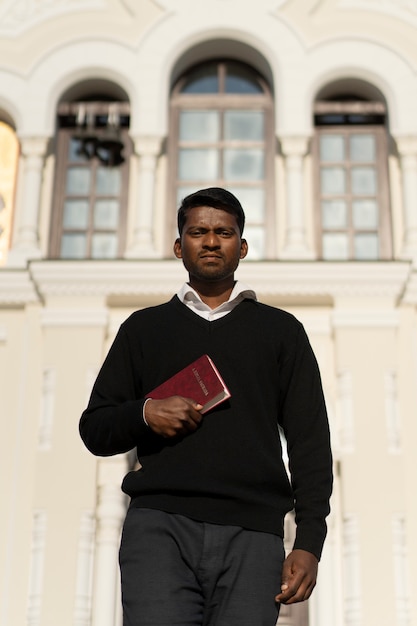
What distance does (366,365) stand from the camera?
7.52 metres

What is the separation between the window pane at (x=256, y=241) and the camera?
8367 mm

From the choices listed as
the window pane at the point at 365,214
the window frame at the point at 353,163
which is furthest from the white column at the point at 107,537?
the window pane at the point at 365,214

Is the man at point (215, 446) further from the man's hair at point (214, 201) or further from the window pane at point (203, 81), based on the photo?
the window pane at point (203, 81)

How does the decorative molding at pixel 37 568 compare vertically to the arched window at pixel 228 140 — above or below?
below

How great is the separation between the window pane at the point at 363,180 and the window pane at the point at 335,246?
0.49 m

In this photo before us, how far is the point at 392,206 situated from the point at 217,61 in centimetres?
236

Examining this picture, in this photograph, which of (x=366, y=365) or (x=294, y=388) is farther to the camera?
(x=366, y=365)

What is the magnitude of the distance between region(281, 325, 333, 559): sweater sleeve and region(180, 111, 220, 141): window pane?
21.7 ft

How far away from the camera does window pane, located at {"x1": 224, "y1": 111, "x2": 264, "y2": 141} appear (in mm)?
8781

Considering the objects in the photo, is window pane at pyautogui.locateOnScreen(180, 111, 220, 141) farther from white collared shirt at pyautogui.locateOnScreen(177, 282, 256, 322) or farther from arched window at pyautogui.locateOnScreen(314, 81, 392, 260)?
white collared shirt at pyautogui.locateOnScreen(177, 282, 256, 322)

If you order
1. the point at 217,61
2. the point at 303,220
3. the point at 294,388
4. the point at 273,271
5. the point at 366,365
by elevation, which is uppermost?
the point at 217,61

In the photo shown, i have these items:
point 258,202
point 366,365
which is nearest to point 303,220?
point 258,202

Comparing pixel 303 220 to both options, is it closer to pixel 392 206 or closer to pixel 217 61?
pixel 392 206

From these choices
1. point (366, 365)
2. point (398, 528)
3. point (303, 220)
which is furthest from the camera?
point (303, 220)
